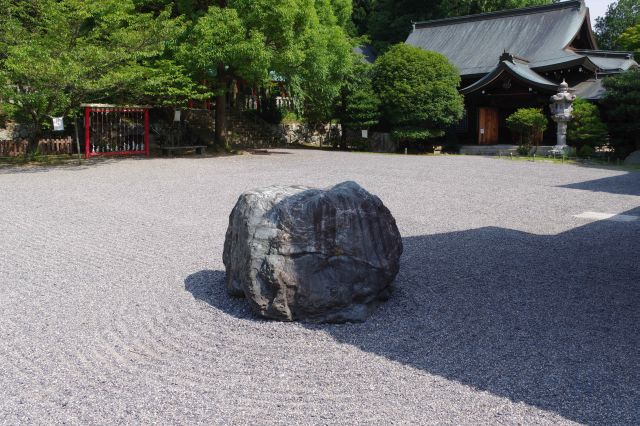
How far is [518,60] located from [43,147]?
17753mm

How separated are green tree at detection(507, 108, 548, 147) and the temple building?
118 cm

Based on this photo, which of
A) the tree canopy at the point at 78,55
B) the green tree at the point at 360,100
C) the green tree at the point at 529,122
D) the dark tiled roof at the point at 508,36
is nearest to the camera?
the tree canopy at the point at 78,55

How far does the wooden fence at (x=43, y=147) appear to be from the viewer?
16672 millimetres

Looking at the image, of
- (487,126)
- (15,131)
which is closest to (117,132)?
(15,131)

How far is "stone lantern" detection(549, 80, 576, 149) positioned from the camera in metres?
20.0

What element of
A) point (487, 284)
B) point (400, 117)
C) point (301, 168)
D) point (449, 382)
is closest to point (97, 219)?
point (487, 284)

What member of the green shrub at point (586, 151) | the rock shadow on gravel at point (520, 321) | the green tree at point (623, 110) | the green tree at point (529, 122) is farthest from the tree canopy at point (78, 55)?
the green tree at point (623, 110)

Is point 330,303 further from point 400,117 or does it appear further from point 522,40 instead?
point 522,40

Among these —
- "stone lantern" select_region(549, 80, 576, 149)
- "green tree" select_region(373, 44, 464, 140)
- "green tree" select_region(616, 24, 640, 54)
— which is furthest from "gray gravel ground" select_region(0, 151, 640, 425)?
"green tree" select_region(616, 24, 640, 54)

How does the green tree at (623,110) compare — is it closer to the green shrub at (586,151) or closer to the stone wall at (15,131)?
the green shrub at (586,151)

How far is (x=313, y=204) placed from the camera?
4340 millimetres

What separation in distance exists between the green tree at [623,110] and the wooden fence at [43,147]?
17252mm

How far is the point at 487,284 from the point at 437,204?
4.66 metres

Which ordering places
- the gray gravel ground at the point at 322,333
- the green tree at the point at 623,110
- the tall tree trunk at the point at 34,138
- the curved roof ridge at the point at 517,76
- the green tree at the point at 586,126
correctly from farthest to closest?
1. the curved roof ridge at the point at 517,76
2. the green tree at the point at 586,126
3. the green tree at the point at 623,110
4. the tall tree trunk at the point at 34,138
5. the gray gravel ground at the point at 322,333
